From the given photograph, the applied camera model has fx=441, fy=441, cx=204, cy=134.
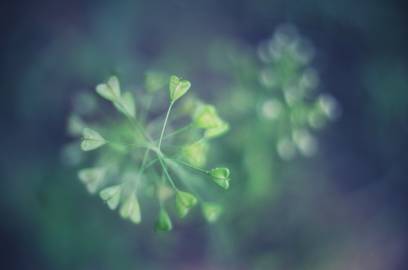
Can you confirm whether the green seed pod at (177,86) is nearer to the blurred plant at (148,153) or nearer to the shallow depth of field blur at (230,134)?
the blurred plant at (148,153)

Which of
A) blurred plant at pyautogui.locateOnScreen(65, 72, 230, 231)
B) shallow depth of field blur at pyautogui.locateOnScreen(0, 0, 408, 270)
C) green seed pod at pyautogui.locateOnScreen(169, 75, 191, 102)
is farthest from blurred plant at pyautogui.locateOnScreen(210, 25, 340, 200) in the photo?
green seed pod at pyautogui.locateOnScreen(169, 75, 191, 102)

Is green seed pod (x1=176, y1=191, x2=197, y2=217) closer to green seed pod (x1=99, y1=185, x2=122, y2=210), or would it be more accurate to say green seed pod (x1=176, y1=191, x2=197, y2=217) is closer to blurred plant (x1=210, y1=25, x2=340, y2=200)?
green seed pod (x1=99, y1=185, x2=122, y2=210)

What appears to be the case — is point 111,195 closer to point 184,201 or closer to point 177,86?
point 184,201

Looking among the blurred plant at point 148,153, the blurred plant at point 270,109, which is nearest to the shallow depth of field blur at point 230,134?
the blurred plant at point 270,109

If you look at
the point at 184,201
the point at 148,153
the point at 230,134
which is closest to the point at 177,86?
the point at 184,201

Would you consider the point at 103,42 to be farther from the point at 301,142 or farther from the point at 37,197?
the point at 301,142
